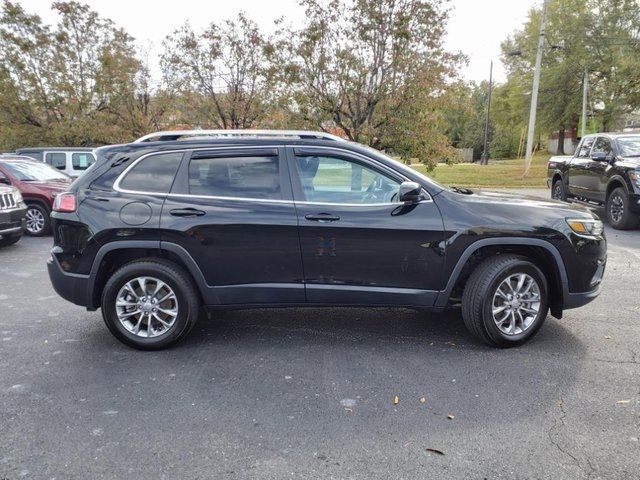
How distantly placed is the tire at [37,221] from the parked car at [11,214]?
1.28 m

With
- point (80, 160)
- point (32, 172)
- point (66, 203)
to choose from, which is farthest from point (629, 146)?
point (80, 160)

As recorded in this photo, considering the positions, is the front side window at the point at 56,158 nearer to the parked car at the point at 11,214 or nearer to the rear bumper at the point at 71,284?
the parked car at the point at 11,214

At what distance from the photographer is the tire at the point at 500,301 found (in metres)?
4.03

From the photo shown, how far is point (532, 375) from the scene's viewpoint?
3680mm

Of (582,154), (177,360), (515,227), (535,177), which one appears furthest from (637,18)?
(177,360)

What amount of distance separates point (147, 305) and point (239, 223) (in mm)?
1064

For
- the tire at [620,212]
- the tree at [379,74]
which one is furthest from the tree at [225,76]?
the tire at [620,212]

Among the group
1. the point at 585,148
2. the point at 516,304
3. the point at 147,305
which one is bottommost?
the point at 147,305

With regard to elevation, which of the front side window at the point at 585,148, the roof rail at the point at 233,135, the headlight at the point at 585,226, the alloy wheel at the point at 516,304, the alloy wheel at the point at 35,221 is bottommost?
the alloy wheel at the point at 35,221

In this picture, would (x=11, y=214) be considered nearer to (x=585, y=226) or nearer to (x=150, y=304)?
(x=150, y=304)

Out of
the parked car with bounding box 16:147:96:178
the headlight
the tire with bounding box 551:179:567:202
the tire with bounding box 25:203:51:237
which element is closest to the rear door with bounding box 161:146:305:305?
the headlight

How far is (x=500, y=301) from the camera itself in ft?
13.4

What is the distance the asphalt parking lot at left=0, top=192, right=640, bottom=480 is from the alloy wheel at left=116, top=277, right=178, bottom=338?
0.80 feet

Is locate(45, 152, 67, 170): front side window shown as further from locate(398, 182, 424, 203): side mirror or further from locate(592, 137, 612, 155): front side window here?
locate(592, 137, 612, 155): front side window
